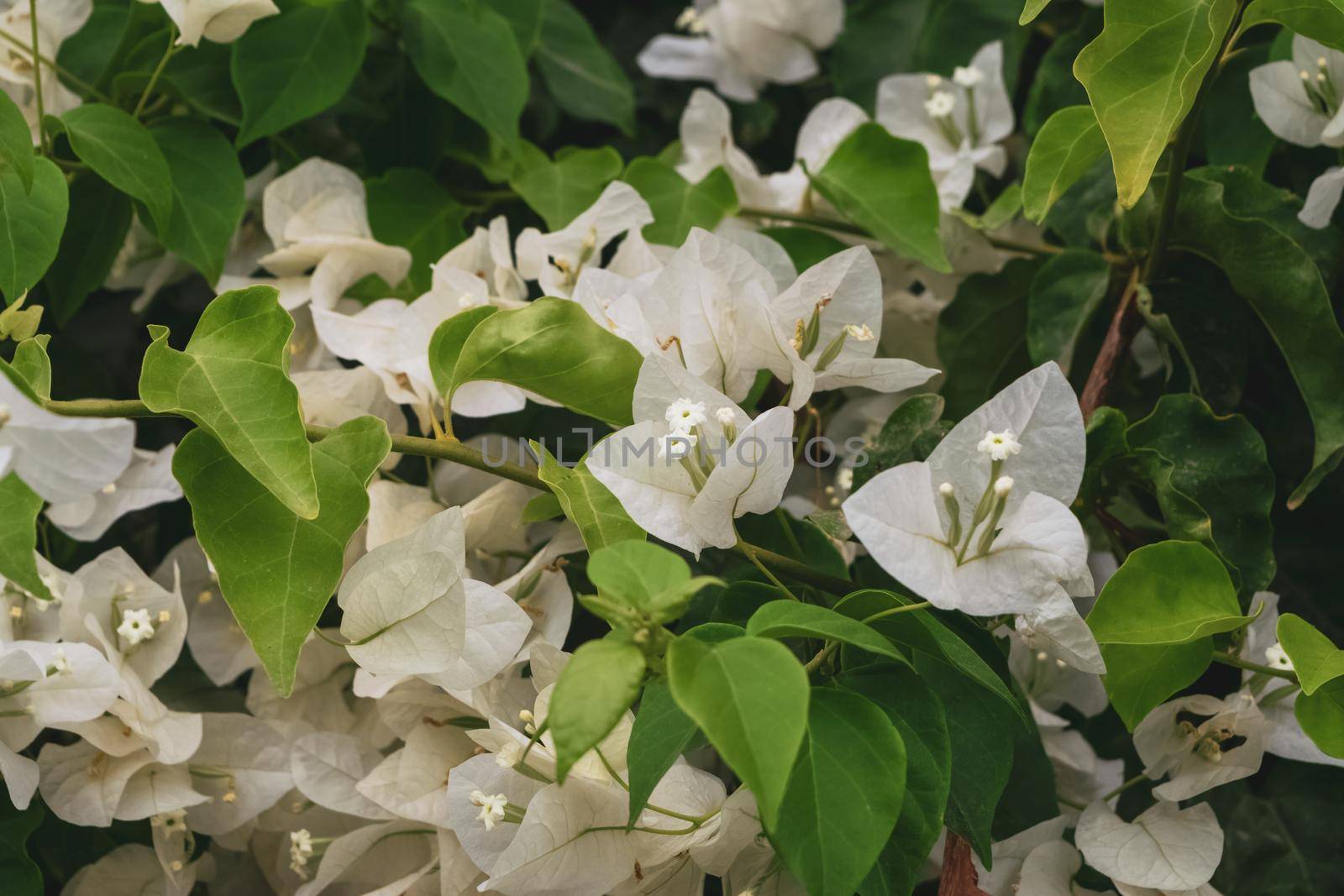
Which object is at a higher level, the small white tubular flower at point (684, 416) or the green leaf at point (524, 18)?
the green leaf at point (524, 18)

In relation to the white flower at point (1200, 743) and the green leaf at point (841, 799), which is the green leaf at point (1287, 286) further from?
the green leaf at point (841, 799)

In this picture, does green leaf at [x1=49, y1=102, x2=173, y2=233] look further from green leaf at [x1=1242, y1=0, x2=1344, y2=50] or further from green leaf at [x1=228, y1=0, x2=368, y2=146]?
green leaf at [x1=1242, y1=0, x2=1344, y2=50]

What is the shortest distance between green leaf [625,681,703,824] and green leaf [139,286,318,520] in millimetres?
129

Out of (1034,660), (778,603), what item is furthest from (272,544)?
(1034,660)

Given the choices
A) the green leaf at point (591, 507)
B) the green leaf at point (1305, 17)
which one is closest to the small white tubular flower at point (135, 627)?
the green leaf at point (591, 507)

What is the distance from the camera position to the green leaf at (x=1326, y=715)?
436 mm

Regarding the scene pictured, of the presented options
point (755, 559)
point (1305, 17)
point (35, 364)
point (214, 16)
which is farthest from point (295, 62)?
point (1305, 17)

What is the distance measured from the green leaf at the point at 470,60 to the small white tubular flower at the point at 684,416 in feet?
0.88

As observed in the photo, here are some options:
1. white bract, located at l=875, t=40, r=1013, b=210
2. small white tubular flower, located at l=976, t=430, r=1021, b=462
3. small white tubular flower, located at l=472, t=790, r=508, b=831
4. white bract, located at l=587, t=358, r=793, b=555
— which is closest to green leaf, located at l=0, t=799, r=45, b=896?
small white tubular flower, located at l=472, t=790, r=508, b=831

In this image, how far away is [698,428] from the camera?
452mm

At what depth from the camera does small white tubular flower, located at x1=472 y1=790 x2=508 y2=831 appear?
1.49 ft

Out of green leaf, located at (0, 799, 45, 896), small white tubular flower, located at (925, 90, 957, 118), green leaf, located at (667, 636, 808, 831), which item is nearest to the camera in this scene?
green leaf, located at (667, 636, 808, 831)

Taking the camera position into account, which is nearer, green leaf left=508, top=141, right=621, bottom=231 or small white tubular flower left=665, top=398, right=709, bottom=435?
small white tubular flower left=665, top=398, right=709, bottom=435

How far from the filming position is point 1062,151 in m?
0.50
